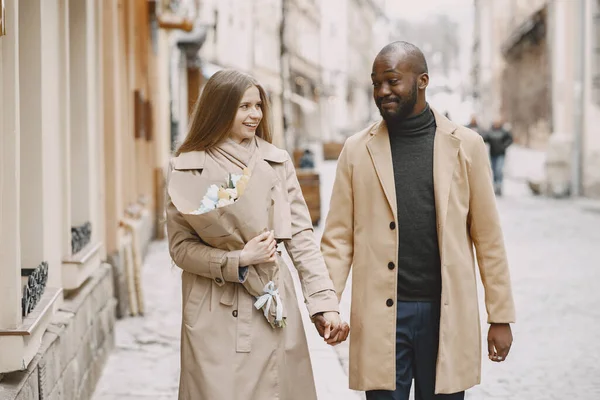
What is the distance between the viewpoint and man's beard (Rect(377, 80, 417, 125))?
370 cm

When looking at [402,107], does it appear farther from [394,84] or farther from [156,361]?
[156,361]

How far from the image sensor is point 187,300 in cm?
365

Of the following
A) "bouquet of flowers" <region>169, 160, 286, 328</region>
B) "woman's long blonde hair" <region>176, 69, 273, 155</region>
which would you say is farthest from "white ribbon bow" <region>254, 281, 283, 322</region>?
"woman's long blonde hair" <region>176, 69, 273, 155</region>

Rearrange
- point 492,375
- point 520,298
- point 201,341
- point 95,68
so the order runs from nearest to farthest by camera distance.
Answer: point 201,341, point 492,375, point 95,68, point 520,298

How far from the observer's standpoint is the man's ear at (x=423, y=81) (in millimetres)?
3734

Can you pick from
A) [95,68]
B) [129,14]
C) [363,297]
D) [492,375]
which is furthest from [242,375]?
[129,14]

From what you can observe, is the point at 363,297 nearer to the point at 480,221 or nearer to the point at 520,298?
the point at 480,221

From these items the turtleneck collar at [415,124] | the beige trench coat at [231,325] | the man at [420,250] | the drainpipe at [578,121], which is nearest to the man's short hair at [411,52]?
the man at [420,250]

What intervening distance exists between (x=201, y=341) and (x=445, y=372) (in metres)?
0.92

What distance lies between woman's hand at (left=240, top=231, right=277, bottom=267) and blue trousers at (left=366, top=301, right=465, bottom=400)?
62cm

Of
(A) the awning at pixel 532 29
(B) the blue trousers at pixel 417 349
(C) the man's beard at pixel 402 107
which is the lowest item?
(B) the blue trousers at pixel 417 349

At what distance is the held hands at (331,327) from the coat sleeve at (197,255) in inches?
14.4

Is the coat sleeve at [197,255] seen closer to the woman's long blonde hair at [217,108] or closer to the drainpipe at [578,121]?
the woman's long blonde hair at [217,108]

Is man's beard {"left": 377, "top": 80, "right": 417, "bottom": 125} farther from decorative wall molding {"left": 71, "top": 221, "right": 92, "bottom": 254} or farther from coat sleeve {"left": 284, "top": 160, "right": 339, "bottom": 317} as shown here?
decorative wall molding {"left": 71, "top": 221, "right": 92, "bottom": 254}
